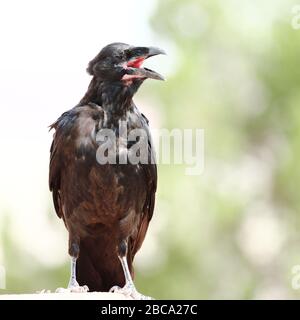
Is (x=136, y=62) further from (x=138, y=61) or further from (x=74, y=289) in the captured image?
(x=74, y=289)

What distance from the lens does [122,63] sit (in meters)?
7.81

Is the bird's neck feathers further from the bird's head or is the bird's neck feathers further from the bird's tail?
the bird's tail

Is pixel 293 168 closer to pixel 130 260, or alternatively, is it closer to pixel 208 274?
pixel 208 274

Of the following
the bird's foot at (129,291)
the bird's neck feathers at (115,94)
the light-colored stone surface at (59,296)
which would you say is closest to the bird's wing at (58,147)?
the bird's neck feathers at (115,94)

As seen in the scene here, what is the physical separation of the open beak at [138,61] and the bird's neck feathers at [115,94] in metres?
0.09

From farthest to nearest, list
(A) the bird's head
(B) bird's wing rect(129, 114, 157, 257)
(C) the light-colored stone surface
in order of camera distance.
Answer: (B) bird's wing rect(129, 114, 157, 257) → (A) the bird's head → (C) the light-colored stone surface

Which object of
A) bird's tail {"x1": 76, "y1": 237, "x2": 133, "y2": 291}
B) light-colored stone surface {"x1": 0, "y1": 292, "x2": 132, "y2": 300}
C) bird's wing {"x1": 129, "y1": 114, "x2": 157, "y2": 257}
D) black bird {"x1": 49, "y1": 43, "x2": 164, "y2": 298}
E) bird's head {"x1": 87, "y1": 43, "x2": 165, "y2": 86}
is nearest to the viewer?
light-colored stone surface {"x1": 0, "y1": 292, "x2": 132, "y2": 300}

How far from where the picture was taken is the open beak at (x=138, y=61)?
7715mm

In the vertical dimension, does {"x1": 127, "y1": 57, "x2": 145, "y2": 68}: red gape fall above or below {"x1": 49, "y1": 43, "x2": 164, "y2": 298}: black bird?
above

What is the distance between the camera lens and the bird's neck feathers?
784 cm

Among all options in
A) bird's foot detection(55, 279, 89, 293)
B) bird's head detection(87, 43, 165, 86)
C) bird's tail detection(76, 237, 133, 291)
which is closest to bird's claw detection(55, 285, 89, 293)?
bird's foot detection(55, 279, 89, 293)

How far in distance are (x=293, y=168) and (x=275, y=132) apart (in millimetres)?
1289

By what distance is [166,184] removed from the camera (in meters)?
15.9
